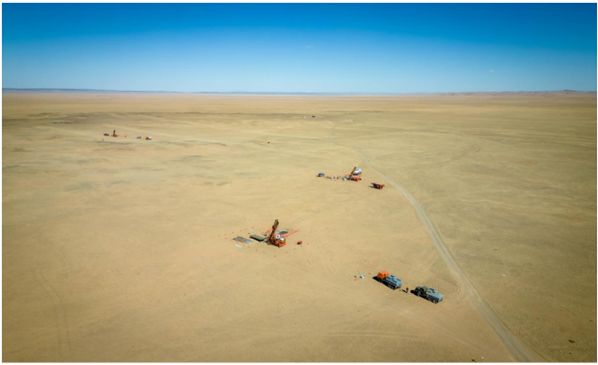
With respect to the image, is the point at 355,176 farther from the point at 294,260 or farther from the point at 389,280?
the point at 389,280

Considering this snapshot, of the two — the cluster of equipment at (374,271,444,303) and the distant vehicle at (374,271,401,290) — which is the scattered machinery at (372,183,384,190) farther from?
the distant vehicle at (374,271,401,290)

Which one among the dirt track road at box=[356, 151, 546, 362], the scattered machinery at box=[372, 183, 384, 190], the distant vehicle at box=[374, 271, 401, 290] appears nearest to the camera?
the dirt track road at box=[356, 151, 546, 362]

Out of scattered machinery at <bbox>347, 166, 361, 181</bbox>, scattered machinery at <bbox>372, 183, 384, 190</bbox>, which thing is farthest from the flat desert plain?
scattered machinery at <bbox>372, 183, 384, 190</bbox>

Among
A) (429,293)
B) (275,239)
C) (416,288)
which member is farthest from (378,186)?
(429,293)

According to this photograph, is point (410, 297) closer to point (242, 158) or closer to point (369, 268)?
point (369, 268)

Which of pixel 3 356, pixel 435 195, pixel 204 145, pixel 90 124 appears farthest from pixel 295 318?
pixel 90 124

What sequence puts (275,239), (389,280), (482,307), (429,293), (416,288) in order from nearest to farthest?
(482,307) < (429,293) < (416,288) < (389,280) < (275,239)
